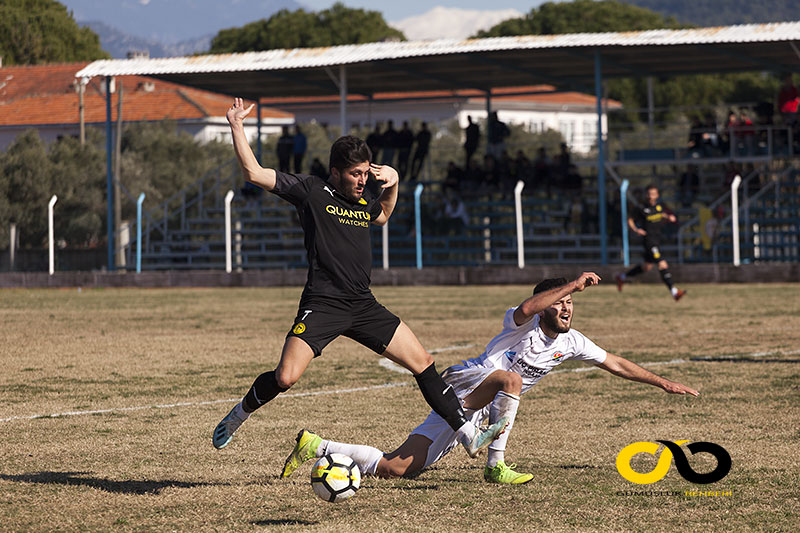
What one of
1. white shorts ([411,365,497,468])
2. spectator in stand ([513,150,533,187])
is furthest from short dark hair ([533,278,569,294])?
spectator in stand ([513,150,533,187])

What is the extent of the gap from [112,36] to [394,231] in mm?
150486

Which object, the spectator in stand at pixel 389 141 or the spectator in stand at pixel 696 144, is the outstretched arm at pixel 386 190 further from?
the spectator in stand at pixel 696 144

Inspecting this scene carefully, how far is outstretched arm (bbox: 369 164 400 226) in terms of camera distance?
6871 millimetres

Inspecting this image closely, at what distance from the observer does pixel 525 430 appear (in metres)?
8.70

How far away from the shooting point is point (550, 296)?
664 cm

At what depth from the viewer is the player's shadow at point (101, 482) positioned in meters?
6.75

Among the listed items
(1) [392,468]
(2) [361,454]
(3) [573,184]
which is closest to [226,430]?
(2) [361,454]

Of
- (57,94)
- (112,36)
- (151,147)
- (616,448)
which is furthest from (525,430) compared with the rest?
(112,36)

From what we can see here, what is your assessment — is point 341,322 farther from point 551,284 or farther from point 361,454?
point 551,284

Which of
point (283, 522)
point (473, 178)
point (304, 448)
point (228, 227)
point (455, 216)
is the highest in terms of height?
point (473, 178)

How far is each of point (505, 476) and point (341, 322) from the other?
4.13 ft

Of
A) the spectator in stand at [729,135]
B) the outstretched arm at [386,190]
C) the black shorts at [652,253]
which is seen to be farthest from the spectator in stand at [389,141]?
the outstretched arm at [386,190]

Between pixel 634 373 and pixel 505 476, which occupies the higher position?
pixel 634 373

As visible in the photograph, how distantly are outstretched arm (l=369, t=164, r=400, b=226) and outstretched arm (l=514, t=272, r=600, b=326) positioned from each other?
0.95 metres
